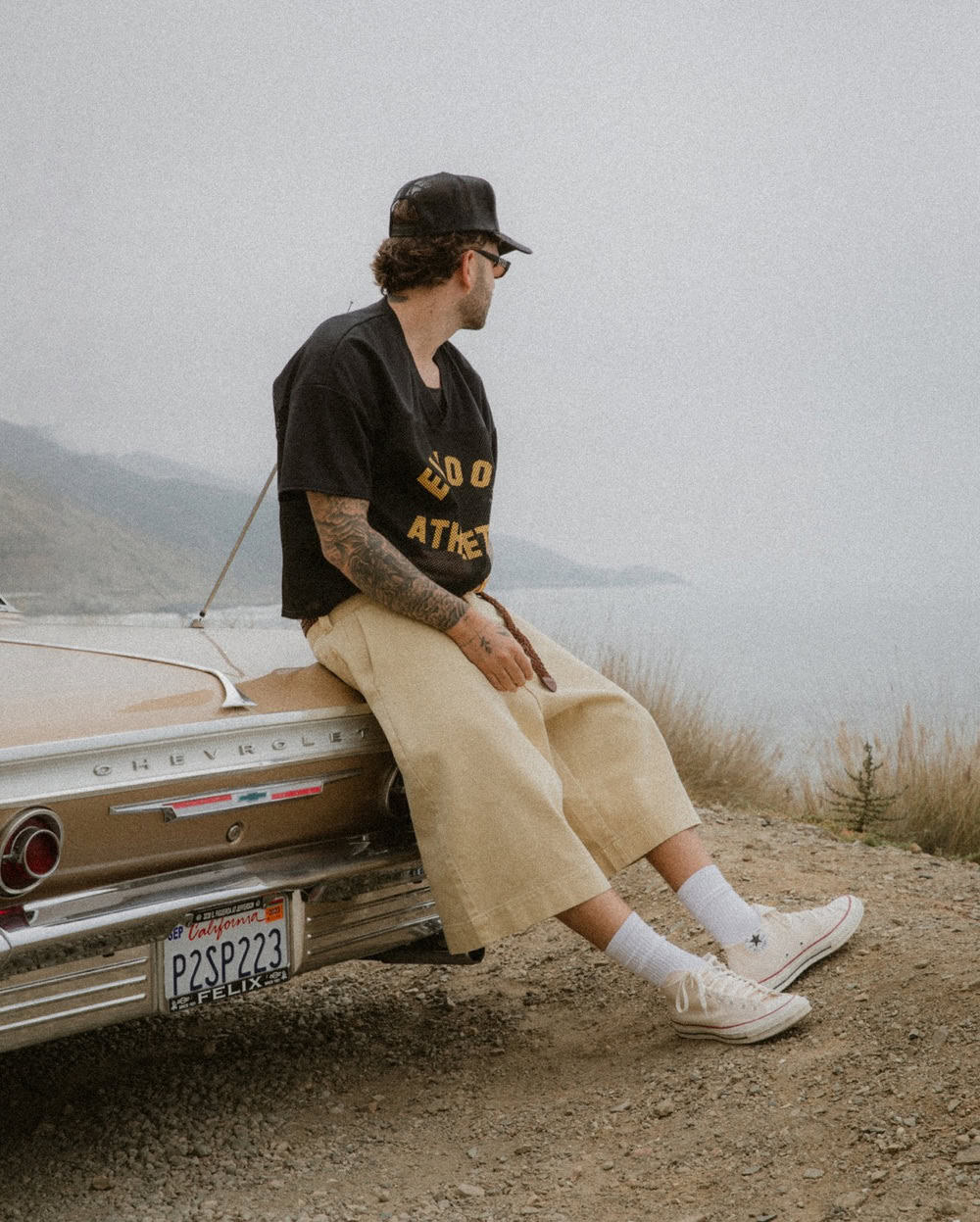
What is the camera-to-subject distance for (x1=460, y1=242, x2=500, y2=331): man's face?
10.7 ft

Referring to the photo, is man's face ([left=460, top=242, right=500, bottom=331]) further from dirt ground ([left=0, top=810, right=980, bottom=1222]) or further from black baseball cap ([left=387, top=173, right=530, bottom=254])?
dirt ground ([left=0, top=810, right=980, bottom=1222])

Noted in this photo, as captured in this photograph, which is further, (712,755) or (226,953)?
(712,755)

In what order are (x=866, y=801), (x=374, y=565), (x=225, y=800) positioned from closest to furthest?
A: 1. (x=225, y=800)
2. (x=374, y=565)
3. (x=866, y=801)

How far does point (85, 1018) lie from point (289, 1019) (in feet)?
4.26

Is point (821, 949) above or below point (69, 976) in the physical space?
below

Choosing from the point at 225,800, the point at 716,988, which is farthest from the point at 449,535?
the point at 716,988

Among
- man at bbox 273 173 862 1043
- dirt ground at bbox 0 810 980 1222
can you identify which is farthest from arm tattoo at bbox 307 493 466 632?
dirt ground at bbox 0 810 980 1222

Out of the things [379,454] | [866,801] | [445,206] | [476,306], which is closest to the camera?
[379,454]

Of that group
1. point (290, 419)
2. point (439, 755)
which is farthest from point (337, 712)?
point (290, 419)

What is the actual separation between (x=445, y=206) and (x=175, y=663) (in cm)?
128

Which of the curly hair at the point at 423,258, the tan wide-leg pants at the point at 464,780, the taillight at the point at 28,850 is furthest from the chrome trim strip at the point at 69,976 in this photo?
the curly hair at the point at 423,258

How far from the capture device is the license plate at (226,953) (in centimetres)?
259

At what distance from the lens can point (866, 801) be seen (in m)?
5.76

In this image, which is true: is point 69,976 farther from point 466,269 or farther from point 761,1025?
point 466,269
